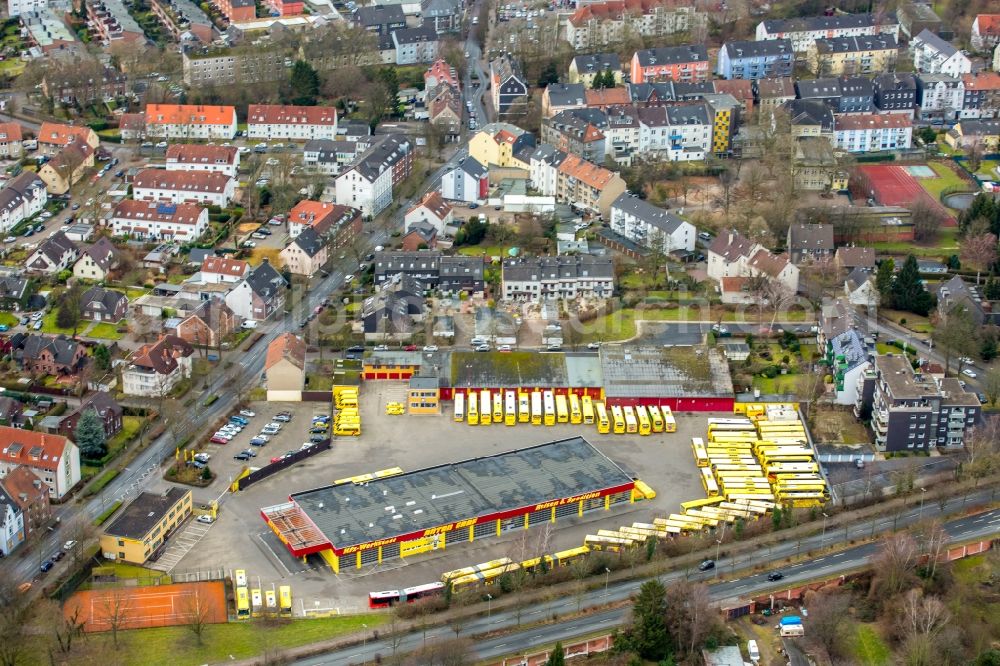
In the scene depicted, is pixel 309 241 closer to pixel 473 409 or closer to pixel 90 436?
pixel 473 409

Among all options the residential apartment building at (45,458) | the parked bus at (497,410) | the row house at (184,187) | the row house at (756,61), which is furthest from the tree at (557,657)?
the row house at (756,61)

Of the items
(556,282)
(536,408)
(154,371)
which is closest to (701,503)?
(536,408)

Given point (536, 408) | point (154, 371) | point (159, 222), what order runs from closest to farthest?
1. point (536, 408)
2. point (154, 371)
3. point (159, 222)

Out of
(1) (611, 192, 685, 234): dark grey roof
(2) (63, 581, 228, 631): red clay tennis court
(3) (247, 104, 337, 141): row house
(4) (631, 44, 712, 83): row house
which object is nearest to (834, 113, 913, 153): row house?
(4) (631, 44, 712, 83): row house

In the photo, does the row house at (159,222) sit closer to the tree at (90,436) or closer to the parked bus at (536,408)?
the tree at (90,436)

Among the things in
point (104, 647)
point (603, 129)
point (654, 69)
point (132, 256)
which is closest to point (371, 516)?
point (104, 647)

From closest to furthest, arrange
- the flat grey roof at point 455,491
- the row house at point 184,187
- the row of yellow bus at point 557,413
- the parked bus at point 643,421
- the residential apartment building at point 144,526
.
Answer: the residential apartment building at point 144,526, the flat grey roof at point 455,491, the parked bus at point 643,421, the row of yellow bus at point 557,413, the row house at point 184,187

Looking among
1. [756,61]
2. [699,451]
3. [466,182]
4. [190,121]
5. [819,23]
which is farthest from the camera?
[819,23]
